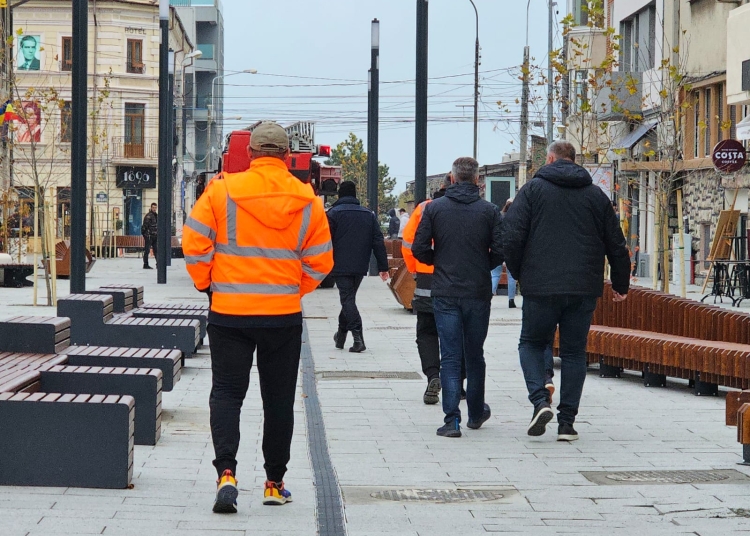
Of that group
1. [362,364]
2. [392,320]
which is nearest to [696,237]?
[392,320]

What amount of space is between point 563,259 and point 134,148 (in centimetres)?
5857

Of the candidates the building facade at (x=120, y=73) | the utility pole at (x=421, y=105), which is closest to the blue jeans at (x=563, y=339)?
the utility pole at (x=421, y=105)

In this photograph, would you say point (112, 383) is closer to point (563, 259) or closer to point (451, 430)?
point (451, 430)

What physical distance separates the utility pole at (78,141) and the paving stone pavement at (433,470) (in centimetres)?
510

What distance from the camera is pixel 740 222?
97.9ft

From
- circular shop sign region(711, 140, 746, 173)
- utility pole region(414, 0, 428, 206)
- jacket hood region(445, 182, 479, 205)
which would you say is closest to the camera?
jacket hood region(445, 182, 479, 205)

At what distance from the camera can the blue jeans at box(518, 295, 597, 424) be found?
887 cm

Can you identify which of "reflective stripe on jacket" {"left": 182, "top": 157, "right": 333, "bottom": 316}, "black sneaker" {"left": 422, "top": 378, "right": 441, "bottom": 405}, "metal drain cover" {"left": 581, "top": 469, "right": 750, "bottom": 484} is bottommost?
"metal drain cover" {"left": 581, "top": 469, "right": 750, "bottom": 484}

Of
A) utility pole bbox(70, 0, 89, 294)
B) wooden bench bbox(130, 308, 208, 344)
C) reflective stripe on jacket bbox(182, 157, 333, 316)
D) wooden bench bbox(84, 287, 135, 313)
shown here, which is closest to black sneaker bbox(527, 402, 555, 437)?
reflective stripe on jacket bbox(182, 157, 333, 316)

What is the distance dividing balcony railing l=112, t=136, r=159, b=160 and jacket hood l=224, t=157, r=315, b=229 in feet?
196

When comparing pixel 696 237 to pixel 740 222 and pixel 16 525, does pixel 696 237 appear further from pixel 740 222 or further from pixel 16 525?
pixel 16 525

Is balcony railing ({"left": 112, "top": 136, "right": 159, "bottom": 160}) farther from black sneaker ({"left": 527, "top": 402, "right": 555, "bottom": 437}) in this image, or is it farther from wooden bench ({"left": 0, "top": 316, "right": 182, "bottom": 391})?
black sneaker ({"left": 527, "top": 402, "right": 555, "bottom": 437})

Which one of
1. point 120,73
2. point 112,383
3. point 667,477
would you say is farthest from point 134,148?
point 667,477

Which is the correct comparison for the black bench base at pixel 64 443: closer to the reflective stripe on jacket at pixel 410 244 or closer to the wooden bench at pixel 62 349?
the wooden bench at pixel 62 349
